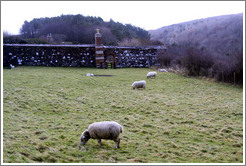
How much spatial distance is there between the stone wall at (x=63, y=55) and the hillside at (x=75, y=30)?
920 cm

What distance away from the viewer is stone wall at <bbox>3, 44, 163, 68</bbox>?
77.9 ft

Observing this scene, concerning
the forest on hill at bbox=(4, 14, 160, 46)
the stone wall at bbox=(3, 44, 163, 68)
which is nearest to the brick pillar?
the stone wall at bbox=(3, 44, 163, 68)

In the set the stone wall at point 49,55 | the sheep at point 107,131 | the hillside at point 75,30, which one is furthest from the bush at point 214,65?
the hillside at point 75,30

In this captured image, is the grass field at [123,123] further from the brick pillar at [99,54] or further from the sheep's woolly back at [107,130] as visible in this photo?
the brick pillar at [99,54]

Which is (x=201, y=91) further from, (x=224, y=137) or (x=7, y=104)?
(x=7, y=104)

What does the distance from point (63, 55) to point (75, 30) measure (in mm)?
16688

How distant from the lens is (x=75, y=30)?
4038cm

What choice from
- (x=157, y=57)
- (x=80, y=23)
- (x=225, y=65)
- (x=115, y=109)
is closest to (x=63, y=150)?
(x=115, y=109)

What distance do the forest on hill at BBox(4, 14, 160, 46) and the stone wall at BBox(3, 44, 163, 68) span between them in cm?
885

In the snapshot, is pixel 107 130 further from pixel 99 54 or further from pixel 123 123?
pixel 99 54

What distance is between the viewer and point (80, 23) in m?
42.7

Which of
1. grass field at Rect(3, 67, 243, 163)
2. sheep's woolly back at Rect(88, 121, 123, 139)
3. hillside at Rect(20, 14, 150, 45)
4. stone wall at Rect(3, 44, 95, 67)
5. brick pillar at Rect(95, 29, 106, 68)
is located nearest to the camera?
grass field at Rect(3, 67, 243, 163)

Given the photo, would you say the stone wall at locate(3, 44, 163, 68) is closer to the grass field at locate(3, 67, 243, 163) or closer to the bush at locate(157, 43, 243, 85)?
the bush at locate(157, 43, 243, 85)

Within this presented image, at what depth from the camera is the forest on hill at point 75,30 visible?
129ft
